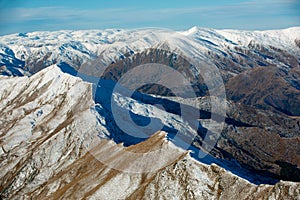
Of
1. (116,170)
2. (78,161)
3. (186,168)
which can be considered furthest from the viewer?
(78,161)

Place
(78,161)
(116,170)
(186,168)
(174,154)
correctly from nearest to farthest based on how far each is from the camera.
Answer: (186,168) < (174,154) < (116,170) < (78,161)

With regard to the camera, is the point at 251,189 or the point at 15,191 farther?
the point at 15,191

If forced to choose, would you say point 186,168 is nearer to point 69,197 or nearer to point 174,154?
point 174,154

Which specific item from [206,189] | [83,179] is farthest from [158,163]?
[83,179]

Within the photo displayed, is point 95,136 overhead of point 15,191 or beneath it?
overhead

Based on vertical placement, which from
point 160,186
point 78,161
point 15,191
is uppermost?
point 160,186

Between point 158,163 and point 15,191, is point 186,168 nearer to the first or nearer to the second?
point 158,163

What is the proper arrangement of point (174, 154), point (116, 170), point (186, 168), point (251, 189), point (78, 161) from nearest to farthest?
point (251, 189), point (186, 168), point (174, 154), point (116, 170), point (78, 161)

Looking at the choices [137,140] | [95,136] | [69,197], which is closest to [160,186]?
[69,197]

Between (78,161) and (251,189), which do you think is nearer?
(251,189)
